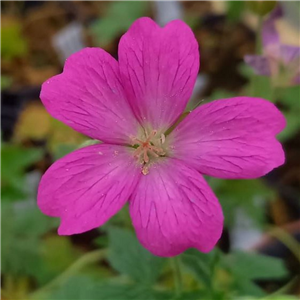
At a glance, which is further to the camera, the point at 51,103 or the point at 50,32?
the point at 50,32

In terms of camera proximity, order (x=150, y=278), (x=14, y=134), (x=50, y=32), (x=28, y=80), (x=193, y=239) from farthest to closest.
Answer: (x=50, y=32)
(x=28, y=80)
(x=14, y=134)
(x=150, y=278)
(x=193, y=239)

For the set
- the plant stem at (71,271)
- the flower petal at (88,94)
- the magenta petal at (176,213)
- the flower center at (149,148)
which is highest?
the flower petal at (88,94)

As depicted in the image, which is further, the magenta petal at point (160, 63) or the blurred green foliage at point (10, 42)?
the blurred green foliage at point (10, 42)

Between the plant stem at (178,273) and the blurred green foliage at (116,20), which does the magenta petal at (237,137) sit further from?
the blurred green foliage at (116,20)

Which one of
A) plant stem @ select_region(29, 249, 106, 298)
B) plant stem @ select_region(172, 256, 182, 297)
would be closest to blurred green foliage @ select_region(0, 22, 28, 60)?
plant stem @ select_region(29, 249, 106, 298)

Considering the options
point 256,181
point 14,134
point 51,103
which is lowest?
point 256,181

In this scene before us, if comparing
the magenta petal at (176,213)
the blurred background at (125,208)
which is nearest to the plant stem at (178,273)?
the blurred background at (125,208)

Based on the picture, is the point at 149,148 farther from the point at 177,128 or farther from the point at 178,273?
the point at 178,273

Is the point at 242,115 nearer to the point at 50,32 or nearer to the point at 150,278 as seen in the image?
the point at 150,278

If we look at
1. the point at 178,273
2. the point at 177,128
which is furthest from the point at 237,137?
the point at 178,273

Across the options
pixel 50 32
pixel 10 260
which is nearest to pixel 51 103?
pixel 10 260
